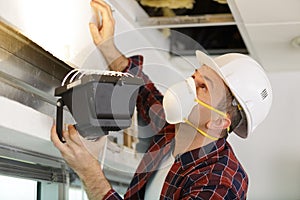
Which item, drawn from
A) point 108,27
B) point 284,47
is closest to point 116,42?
point 108,27

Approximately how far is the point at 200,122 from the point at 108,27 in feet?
1.58

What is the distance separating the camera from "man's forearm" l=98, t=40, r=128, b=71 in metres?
2.31

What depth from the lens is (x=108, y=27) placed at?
7.45ft

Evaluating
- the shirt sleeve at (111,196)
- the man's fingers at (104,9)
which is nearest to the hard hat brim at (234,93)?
the man's fingers at (104,9)

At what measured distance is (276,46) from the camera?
3111 mm

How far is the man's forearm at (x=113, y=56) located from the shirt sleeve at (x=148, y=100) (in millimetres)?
26

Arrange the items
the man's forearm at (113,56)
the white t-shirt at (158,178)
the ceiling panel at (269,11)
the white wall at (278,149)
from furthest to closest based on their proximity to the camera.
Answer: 1. the white wall at (278,149)
2. the ceiling panel at (269,11)
3. the man's forearm at (113,56)
4. the white t-shirt at (158,178)

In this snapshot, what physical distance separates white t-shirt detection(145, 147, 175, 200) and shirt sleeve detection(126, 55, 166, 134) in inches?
5.2

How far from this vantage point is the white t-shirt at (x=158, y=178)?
2.18m

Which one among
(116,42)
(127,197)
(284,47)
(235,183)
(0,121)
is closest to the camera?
(0,121)

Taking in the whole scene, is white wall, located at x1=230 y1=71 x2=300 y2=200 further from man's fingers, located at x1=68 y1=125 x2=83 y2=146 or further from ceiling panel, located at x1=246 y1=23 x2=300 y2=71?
man's fingers, located at x1=68 y1=125 x2=83 y2=146

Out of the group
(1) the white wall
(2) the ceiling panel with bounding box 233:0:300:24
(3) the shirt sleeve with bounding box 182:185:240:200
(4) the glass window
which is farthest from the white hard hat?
(1) the white wall

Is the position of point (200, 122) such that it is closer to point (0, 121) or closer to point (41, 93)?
point (41, 93)

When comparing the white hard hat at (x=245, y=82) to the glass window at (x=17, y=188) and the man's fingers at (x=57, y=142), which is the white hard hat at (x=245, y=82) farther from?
the glass window at (x=17, y=188)
